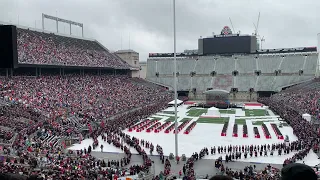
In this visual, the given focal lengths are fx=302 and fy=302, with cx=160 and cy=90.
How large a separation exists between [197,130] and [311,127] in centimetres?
1101

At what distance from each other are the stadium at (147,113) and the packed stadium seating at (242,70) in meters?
0.23

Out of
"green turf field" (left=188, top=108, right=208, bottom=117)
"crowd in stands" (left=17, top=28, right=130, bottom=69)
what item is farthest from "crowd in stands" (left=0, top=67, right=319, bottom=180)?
"green turf field" (left=188, top=108, right=208, bottom=117)

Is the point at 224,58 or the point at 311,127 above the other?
the point at 224,58

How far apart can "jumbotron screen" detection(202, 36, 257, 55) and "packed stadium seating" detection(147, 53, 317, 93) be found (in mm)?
2107

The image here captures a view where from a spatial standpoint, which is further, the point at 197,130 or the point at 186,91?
the point at 186,91

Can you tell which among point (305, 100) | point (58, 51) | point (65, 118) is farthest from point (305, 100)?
point (58, 51)

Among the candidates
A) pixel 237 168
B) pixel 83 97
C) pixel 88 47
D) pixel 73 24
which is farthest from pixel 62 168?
pixel 73 24

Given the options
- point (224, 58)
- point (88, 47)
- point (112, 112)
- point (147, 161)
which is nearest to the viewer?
point (147, 161)

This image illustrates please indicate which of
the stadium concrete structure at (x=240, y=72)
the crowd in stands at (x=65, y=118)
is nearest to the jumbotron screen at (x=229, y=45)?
the stadium concrete structure at (x=240, y=72)

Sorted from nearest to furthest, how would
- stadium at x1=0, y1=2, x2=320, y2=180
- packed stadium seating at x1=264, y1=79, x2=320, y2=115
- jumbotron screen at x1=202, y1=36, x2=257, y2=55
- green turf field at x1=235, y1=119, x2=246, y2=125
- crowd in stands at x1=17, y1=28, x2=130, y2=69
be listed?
1. stadium at x1=0, y1=2, x2=320, y2=180
2. green turf field at x1=235, y1=119, x2=246, y2=125
3. packed stadium seating at x1=264, y1=79, x2=320, y2=115
4. crowd in stands at x1=17, y1=28, x2=130, y2=69
5. jumbotron screen at x1=202, y1=36, x2=257, y2=55

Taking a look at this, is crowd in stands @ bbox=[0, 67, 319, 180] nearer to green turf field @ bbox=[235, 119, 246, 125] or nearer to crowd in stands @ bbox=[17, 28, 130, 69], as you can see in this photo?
crowd in stands @ bbox=[17, 28, 130, 69]

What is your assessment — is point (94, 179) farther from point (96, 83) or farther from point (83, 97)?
point (96, 83)

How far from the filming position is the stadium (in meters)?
18.1

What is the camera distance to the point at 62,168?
15.2 meters
